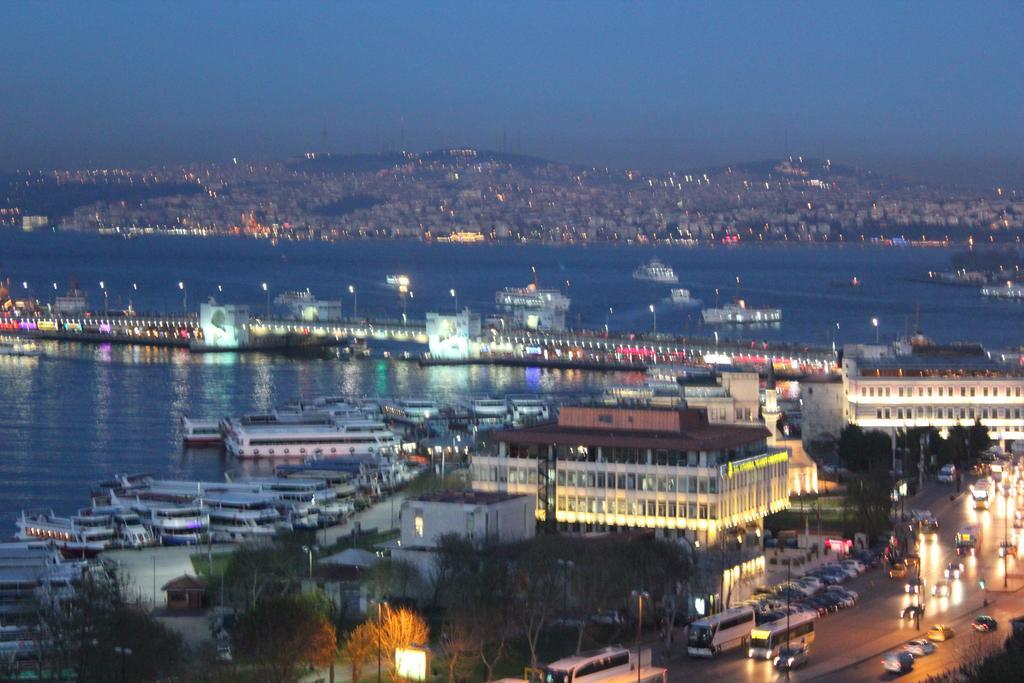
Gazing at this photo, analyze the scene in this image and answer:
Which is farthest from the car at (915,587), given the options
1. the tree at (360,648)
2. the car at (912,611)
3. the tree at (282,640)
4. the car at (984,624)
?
the tree at (282,640)

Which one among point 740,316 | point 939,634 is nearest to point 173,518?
point 939,634

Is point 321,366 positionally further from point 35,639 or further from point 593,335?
point 35,639

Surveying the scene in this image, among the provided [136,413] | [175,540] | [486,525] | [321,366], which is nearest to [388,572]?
[486,525]

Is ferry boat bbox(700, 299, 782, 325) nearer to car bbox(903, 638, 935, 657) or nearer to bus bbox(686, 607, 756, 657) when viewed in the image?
bus bbox(686, 607, 756, 657)

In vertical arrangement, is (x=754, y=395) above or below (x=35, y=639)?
above

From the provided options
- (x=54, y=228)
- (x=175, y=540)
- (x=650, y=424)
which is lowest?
(x=175, y=540)

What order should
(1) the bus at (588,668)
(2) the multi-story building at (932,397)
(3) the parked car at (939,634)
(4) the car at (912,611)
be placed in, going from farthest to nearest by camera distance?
(2) the multi-story building at (932,397) < (4) the car at (912,611) < (3) the parked car at (939,634) < (1) the bus at (588,668)

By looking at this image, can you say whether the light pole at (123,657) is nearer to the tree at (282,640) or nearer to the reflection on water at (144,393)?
the tree at (282,640)
